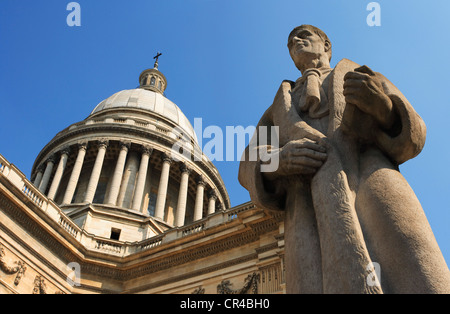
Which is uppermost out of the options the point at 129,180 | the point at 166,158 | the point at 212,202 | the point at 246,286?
the point at 166,158

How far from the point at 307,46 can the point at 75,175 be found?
98.1 feet

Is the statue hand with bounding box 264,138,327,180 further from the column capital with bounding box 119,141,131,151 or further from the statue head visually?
the column capital with bounding box 119,141,131,151

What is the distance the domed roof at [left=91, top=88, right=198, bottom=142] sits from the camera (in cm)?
4316

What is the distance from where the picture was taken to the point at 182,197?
33312 millimetres

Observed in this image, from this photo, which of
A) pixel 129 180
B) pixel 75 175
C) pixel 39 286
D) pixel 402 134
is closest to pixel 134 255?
pixel 39 286

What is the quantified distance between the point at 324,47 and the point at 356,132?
167cm

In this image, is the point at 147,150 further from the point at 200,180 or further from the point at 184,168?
the point at 200,180

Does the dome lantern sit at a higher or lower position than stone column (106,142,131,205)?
higher

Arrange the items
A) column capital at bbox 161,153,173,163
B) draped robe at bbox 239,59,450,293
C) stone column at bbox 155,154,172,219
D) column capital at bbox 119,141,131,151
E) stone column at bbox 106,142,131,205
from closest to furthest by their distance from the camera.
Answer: draped robe at bbox 239,59,450,293, stone column at bbox 106,142,131,205, stone column at bbox 155,154,172,219, column capital at bbox 119,141,131,151, column capital at bbox 161,153,173,163

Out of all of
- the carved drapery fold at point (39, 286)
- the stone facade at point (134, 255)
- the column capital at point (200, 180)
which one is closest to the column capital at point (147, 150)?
the column capital at point (200, 180)

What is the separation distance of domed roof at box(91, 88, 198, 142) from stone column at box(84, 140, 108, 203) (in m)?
8.23

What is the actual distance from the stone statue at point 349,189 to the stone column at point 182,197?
26.8 metres

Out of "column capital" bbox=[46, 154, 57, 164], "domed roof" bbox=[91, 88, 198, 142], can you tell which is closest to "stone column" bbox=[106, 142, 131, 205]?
"column capital" bbox=[46, 154, 57, 164]
